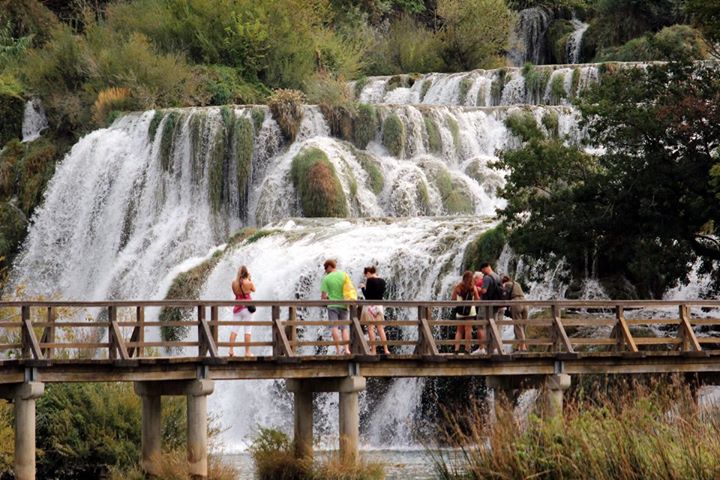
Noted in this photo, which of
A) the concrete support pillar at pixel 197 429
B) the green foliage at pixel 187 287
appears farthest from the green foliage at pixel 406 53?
the concrete support pillar at pixel 197 429

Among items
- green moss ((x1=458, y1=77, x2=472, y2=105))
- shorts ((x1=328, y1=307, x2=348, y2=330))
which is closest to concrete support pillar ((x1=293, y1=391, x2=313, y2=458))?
shorts ((x1=328, y1=307, x2=348, y2=330))

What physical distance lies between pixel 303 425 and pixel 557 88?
30.8 meters

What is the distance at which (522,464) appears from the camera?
2395 centimetres

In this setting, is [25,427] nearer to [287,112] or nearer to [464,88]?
[287,112]

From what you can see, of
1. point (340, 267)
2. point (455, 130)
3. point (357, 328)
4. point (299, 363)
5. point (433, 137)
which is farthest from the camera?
point (455, 130)

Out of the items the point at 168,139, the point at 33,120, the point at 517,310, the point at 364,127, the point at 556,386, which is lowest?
the point at 556,386

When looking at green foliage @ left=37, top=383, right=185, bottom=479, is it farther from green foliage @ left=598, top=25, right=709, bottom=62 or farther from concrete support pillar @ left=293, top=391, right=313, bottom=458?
green foliage @ left=598, top=25, right=709, bottom=62

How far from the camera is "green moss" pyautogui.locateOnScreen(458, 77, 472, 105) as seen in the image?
204 feet

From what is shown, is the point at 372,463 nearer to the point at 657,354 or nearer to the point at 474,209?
the point at 657,354

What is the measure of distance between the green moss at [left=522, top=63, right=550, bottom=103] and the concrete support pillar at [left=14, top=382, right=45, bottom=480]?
112ft

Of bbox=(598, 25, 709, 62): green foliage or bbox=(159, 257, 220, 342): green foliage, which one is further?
bbox=(159, 257, 220, 342): green foliage

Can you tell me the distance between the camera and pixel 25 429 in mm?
29469

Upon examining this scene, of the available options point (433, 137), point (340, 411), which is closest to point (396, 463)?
point (340, 411)

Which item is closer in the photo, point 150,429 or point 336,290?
point 150,429
